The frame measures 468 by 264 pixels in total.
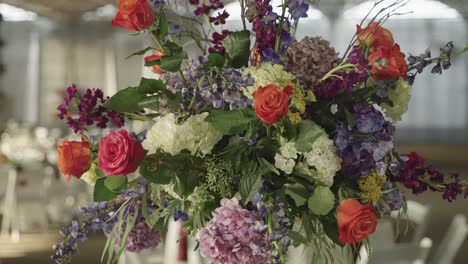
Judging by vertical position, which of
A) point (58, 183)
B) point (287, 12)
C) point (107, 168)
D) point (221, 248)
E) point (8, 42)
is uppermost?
point (8, 42)

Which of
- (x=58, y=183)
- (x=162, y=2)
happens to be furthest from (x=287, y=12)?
(x=58, y=183)

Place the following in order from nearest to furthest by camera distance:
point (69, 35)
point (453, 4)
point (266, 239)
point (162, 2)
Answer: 1. point (266, 239)
2. point (162, 2)
3. point (69, 35)
4. point (453, 4)

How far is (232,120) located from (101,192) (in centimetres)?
24

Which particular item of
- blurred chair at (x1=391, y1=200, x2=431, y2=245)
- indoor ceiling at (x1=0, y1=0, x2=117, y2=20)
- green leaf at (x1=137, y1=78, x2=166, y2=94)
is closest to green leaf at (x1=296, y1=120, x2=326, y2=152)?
green leaf at (x1=137, y1=78, x2=166, y2=94)

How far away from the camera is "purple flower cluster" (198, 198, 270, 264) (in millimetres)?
936

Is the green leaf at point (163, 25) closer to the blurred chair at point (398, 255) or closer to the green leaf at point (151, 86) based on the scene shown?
the green leaf at point (151, 86)

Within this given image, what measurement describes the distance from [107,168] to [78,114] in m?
0.19

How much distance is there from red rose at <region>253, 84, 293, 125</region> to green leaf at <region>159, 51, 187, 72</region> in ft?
0.43

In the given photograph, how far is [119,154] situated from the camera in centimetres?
94

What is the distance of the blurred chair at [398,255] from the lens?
5.93ft

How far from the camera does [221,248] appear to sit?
949mm

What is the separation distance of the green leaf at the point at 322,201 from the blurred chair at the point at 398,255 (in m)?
0.75

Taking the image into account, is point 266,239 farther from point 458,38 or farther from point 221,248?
point 458,38

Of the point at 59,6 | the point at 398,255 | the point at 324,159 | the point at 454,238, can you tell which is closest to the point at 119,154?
the point at 324,159
